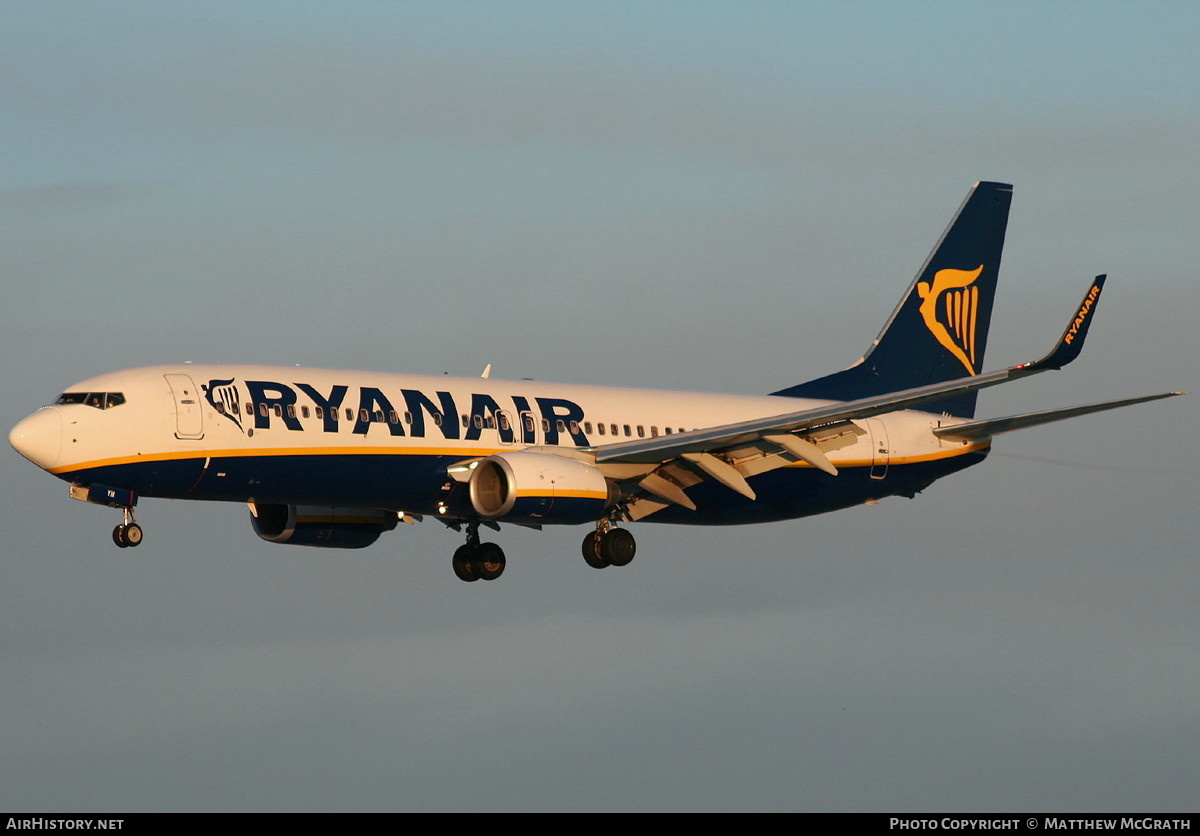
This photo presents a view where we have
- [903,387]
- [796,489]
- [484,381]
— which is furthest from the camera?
[903,387]

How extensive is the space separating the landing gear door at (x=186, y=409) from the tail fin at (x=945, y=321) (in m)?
20.8

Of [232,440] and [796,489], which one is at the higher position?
[796,489]

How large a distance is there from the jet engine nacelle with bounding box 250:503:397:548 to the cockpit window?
8299 mm

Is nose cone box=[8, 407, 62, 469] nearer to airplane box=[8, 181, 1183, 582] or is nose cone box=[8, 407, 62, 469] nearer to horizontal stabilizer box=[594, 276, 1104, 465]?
airplane box=[8, 181, 1183, 582]

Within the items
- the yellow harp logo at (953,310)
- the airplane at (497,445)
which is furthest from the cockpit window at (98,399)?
the yellow harp logo at (953,310)

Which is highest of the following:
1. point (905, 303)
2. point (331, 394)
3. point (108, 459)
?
point (905, 303)

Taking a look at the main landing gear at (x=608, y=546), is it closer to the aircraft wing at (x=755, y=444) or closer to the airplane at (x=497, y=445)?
the airplane at (x=497, y=445)

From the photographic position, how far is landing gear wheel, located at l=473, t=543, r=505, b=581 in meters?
55.3

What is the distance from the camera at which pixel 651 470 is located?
5200 centimetres

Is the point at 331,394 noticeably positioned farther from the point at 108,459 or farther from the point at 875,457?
the point at 875,457

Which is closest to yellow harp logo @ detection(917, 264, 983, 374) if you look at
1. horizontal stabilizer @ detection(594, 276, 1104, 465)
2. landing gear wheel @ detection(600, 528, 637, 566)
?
horizontal stabilizer @ detection(594, 276, 1104, 465)

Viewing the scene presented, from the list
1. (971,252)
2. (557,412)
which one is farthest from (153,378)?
(971,252)

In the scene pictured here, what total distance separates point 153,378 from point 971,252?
28895 millimetres

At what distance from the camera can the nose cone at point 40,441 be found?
4481cm
